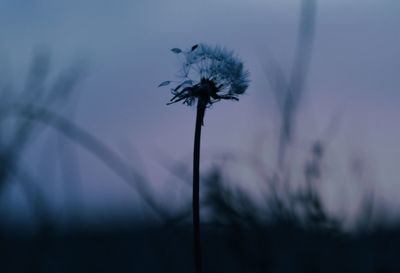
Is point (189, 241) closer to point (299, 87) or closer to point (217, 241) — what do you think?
point (217, 241)

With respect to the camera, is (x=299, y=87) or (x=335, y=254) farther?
(x=299, y=87)

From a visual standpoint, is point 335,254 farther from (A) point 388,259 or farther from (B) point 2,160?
(B) point 2,160

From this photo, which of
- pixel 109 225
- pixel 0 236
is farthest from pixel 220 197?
pixel 109 225

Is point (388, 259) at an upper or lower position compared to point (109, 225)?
lower

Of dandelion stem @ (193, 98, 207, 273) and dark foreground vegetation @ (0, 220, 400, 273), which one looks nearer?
dandelion stem @ (193, 98, 207, 273)

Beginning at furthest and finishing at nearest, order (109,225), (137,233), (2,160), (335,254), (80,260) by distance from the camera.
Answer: (109,225), (137,233), (80,260), (335,254), (2,160)

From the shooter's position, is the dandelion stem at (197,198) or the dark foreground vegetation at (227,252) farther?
the dark foreground vegetation at (227,252)

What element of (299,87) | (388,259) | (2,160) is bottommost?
(388,259)

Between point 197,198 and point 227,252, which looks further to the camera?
point 227,252

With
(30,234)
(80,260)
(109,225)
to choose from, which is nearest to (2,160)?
(30,234)

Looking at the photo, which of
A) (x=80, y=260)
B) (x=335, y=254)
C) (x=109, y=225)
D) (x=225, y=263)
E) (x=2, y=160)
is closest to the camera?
(x=2, y=160)
